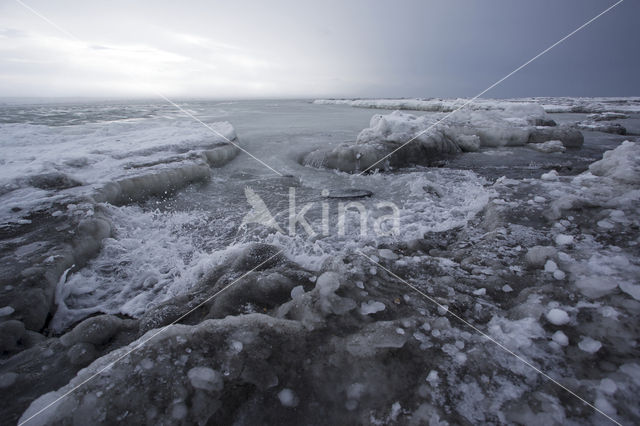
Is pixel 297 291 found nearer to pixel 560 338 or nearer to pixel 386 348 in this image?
pixel 386 348

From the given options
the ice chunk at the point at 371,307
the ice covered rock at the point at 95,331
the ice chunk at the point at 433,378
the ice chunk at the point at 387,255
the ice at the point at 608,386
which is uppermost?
the ice at the point at 608,386

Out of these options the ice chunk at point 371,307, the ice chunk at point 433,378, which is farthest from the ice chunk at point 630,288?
the ice chunk at point 371,307

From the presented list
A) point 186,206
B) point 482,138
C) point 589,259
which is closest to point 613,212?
point 589,259

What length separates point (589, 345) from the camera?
1717 mm

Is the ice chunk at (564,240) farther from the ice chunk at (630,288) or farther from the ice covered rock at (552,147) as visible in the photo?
the ice covered rock at (552,147)

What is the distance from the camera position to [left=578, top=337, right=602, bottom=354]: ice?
5.54ft

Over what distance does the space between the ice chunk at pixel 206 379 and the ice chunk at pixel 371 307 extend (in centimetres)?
103

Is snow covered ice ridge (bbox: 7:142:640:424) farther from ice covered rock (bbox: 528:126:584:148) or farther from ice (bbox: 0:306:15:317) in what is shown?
ice covered rock (bbox: 528:126:584:148)

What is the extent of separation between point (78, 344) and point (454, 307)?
2.75 metres

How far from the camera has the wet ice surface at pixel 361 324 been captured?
1.48 metres

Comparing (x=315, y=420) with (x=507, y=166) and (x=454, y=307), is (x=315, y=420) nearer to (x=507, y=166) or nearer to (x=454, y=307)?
(x=454, y=307)

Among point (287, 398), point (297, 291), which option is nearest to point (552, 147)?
point (297, 291)

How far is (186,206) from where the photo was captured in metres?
5.54

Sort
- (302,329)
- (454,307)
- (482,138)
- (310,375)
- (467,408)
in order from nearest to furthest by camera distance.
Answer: (467,408)
(310,375)
(302,329)
(454,307)
(482,138)
